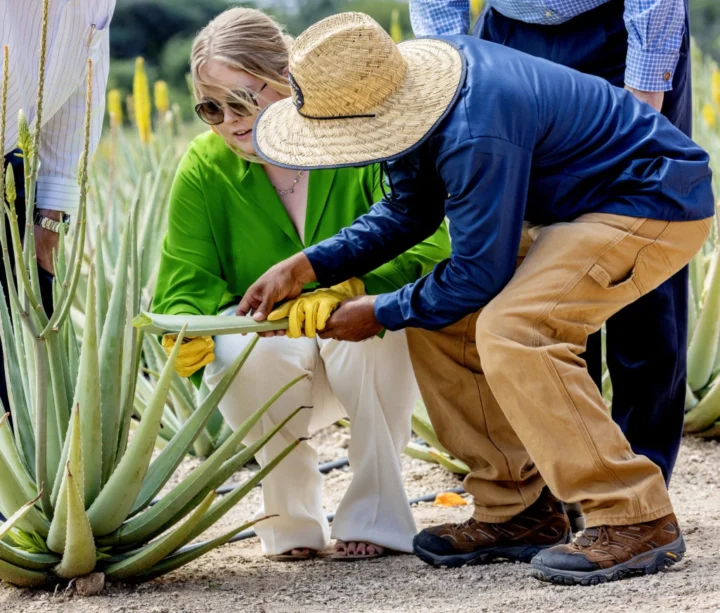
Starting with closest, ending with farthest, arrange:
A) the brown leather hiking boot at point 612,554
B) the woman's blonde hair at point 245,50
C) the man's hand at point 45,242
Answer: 1. the brown leather hiking boot at point 612,554
2. the woman's blonde hair at point 245,50
3. the man's hand at point 45,242

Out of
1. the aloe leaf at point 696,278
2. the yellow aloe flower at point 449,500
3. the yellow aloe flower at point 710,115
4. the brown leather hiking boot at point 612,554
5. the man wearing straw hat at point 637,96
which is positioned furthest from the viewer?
the yellow aloe flower at point 710,115

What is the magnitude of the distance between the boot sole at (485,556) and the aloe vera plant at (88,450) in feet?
1.72

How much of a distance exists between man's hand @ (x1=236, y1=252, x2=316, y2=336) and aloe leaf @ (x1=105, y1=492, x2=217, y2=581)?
524mm

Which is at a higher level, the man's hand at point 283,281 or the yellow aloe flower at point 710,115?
the man's hand at point 283,281

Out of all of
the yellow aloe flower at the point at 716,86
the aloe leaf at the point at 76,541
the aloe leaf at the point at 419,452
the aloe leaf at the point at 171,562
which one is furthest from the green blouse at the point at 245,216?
the yellow aloe flower at the point at 716,86

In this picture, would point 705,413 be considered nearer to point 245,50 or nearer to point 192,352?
point 192,352

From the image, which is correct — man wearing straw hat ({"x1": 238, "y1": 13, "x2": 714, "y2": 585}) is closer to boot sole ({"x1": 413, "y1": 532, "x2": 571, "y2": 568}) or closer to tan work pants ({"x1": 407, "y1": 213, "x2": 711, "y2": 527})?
tan work pants ({"x1": 407, "y1": 213, "x2": 711, "y2": 527})

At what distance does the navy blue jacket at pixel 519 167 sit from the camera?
2.49 meters

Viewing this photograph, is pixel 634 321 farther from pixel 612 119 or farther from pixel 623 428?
pixel 612 119

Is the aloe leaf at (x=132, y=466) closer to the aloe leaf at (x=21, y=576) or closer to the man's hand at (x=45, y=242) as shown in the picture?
the aloe leaf at (x=21, y=576)

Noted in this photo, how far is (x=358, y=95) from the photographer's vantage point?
8.33 ft

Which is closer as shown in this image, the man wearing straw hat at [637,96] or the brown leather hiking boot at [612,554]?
the brown leather hiking boot at [612,554]

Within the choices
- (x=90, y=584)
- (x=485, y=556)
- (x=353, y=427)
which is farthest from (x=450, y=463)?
(x=90, y=584)

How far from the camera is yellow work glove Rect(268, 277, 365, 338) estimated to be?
2867 mm
